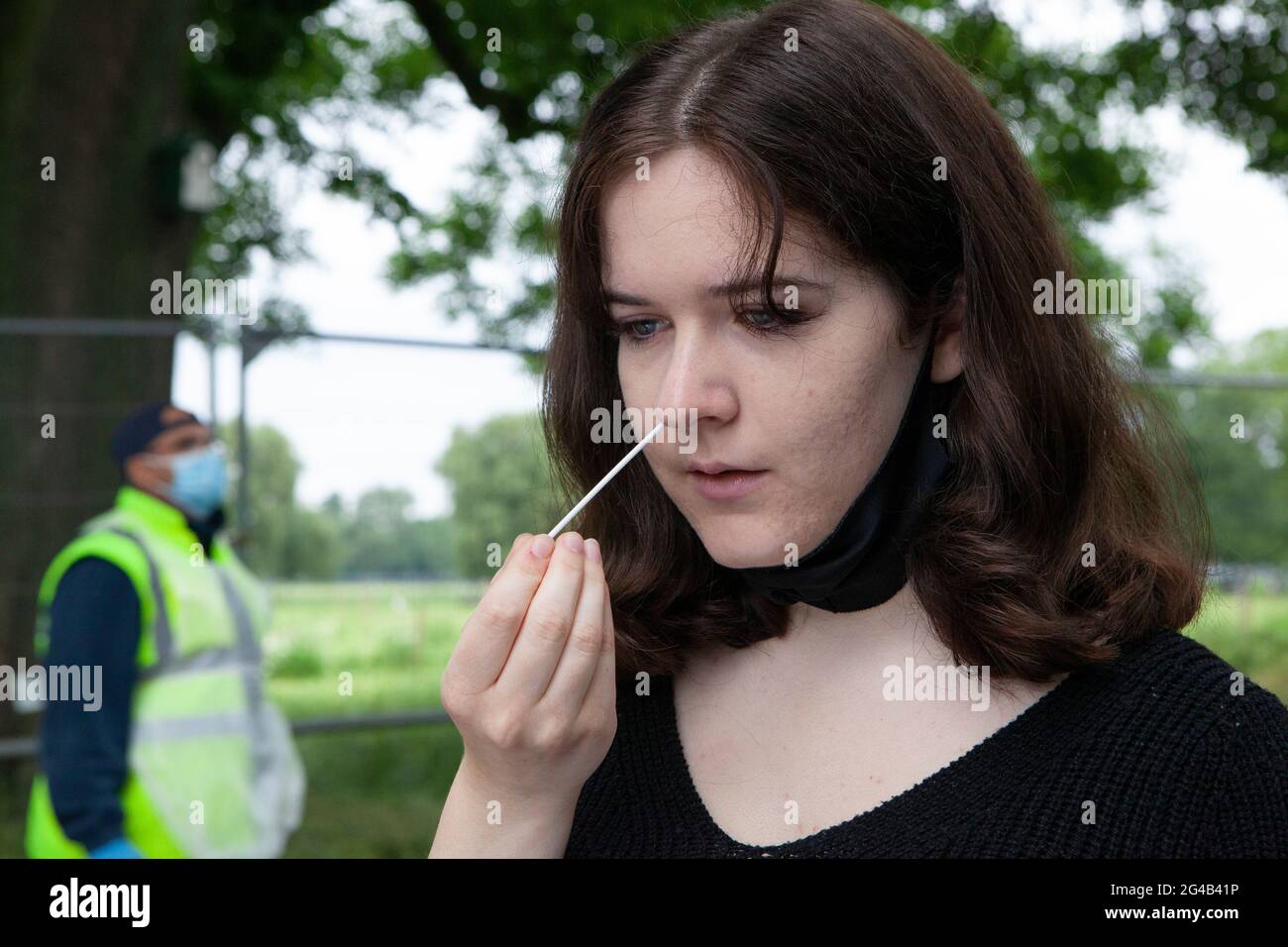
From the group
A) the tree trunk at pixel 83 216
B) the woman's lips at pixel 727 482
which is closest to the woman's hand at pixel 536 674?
the woman's lips at pixel 727 482

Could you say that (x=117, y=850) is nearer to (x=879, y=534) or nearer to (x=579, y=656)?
(x=579, y=656)

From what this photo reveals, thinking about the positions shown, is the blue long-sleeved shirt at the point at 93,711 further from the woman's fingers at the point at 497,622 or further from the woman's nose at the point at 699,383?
the woman's nose at the point at 699,383

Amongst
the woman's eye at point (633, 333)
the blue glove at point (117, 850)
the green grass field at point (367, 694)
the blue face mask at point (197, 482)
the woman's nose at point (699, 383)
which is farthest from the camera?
the green grass field at point (367, 694)

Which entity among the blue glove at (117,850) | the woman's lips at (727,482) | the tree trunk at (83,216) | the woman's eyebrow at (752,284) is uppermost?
the tree trunk at (83,216)

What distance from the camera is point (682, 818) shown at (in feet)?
5.54

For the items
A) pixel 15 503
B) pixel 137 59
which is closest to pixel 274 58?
pixel 137 59

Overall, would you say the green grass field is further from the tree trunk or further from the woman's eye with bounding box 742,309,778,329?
the woman's eye with bounding box 742,309,778,329

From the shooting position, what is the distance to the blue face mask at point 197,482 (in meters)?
4.03

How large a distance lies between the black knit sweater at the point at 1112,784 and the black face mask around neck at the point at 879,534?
25 cm

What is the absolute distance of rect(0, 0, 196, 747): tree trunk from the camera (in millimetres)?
5766

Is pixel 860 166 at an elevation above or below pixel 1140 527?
above
